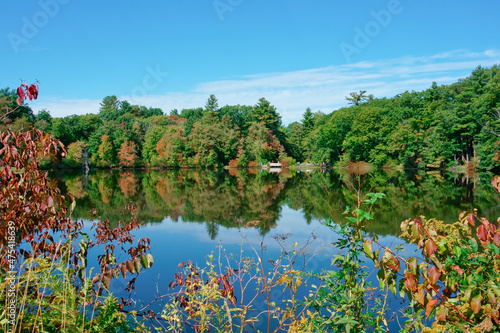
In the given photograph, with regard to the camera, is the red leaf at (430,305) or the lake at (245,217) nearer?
the red leaf at (430,305)

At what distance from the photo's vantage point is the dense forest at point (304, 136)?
3212 cm

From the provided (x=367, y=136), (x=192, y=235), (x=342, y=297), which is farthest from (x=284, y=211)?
(x=367, y=136)

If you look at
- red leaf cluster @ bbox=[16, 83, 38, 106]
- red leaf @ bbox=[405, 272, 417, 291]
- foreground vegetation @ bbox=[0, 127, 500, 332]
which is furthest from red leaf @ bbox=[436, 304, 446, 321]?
red leaf cluster @ bbox=[16, 83, 38, 106]

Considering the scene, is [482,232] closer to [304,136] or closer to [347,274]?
[347,274]

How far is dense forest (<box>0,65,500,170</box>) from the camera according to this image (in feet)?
105

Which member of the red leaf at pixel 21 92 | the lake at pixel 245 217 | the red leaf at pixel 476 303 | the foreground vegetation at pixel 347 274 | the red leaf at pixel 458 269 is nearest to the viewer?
the red leaf at pixel 476 303

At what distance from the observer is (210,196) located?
50.3 feet

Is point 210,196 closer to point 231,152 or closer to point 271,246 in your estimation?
point 271,246

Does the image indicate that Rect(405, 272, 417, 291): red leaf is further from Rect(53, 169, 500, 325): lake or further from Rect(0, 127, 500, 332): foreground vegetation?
Rect(53, 169, 500, 325): lake

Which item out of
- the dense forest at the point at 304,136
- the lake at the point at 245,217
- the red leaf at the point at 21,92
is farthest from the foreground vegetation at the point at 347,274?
the dense forest at the point at 304,136

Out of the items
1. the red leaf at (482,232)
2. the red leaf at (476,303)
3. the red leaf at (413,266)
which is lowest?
the red leaf at (476,303)

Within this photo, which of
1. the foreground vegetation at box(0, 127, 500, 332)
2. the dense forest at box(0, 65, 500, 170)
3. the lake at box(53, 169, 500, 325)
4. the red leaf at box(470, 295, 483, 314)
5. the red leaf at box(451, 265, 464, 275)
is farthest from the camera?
the dense forest at box(0, 65, 500, 170)

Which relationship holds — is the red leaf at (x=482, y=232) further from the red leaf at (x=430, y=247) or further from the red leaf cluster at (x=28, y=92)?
the red leaf cluster at (x=28, y=92)

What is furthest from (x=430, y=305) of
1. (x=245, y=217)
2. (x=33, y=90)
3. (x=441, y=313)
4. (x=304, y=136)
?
(x=304, y=136)
